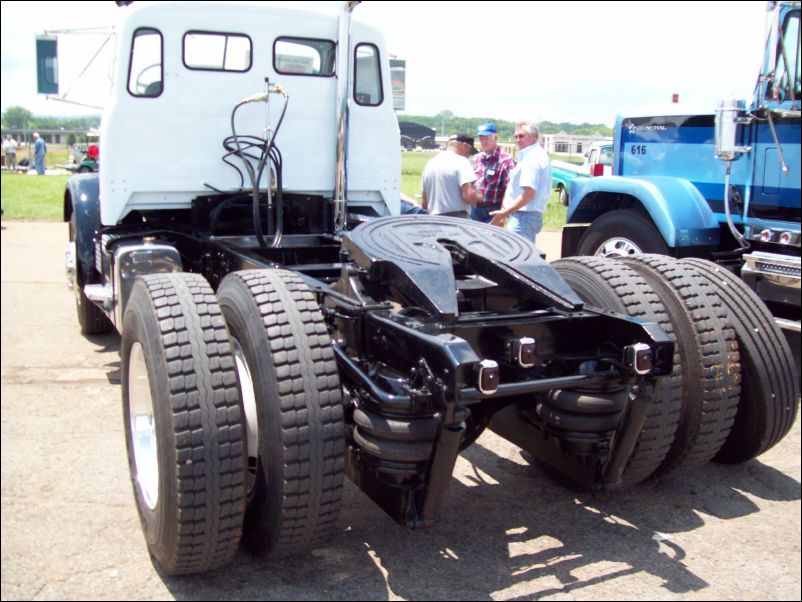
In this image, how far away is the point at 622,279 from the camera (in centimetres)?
397

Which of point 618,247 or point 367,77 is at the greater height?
point 367,77

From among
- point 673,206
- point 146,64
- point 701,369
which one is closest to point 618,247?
point 673,206

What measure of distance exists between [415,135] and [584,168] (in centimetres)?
225

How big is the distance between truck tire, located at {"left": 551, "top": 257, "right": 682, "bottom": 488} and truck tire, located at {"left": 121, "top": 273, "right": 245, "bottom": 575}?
5.80 ft

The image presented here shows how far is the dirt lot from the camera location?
10.4ft

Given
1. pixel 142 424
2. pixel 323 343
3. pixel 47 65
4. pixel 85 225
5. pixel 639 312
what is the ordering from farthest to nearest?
1. pixel 85 225
2. pixel 47 65
3. pixel 639 312
4. pixel 142 424
5. pixel 323 343

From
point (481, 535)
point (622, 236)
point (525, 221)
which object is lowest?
point (481, 535)

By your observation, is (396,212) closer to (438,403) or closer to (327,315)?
(327,315)

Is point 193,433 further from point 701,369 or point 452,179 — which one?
point 452,179

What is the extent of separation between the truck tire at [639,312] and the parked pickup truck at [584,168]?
12.3ft

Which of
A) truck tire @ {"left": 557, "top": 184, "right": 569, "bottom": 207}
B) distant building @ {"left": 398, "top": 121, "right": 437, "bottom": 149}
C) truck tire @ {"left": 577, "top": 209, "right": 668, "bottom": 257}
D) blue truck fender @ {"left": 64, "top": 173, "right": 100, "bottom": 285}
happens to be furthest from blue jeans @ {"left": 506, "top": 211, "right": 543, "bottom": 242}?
blue truck fender @ {"left": 64, "top": 173, "right": 100, "bottom": 285}

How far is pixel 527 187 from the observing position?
6.97 metres

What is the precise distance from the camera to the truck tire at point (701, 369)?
12.8 ft

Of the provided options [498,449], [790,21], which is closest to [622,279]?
[498,449]
